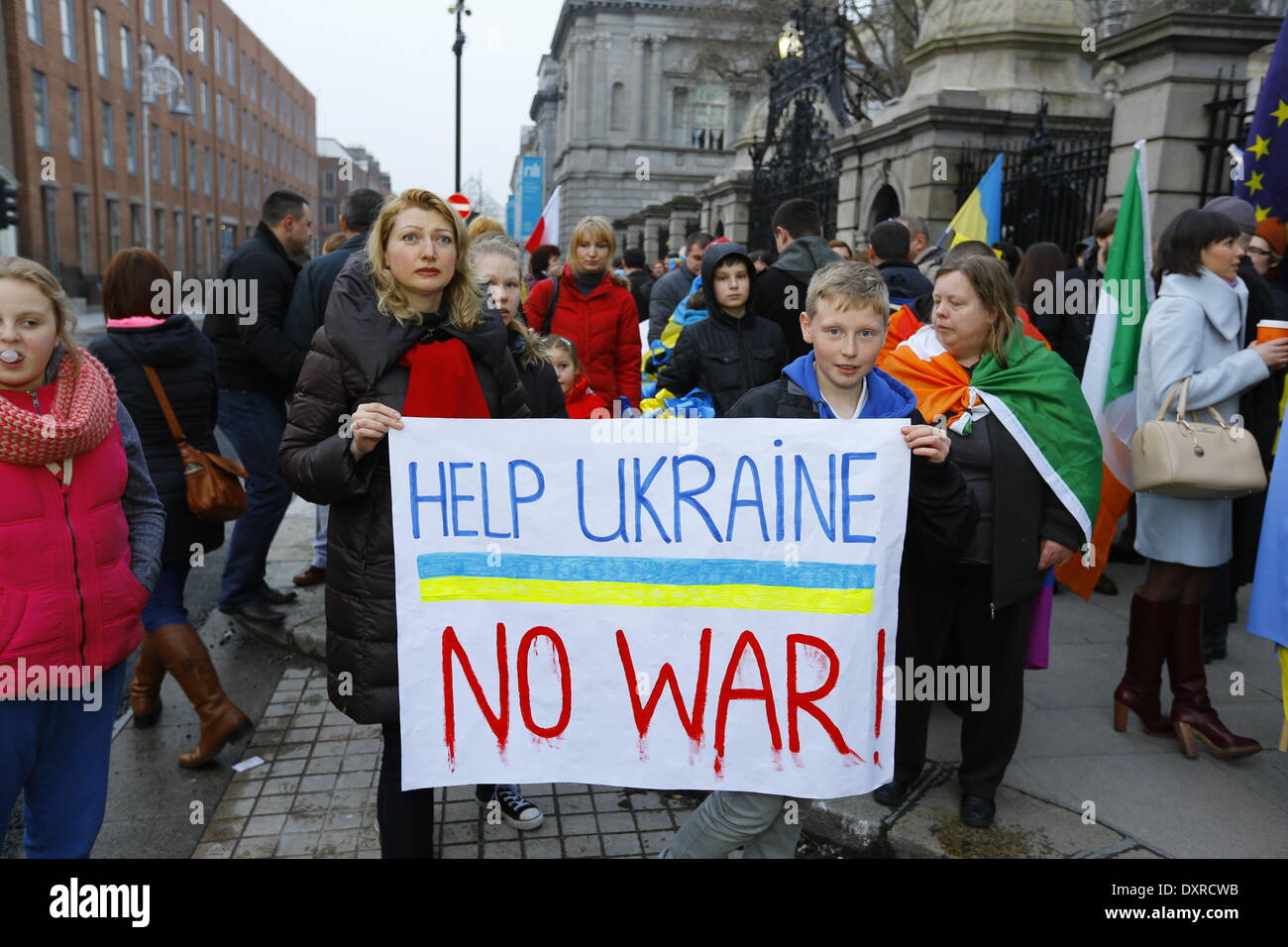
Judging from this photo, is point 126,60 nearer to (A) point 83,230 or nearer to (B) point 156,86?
(A) point 83,230

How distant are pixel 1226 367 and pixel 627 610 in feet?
8.49

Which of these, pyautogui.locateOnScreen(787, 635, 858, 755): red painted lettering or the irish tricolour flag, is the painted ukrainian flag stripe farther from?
the irish tricolour flag

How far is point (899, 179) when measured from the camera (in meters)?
11.2

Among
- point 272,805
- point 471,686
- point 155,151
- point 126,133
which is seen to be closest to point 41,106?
point 126,133

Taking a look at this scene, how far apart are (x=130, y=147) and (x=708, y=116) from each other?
31124 millimetres

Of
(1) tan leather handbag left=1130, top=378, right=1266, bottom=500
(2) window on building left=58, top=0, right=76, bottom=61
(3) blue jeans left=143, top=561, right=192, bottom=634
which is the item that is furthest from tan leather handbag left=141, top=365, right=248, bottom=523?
(2) window on building left=58, top=0, right=76, bottom=61

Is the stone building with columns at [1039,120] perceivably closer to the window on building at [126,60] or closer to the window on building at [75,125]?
the window on building at [75,125]

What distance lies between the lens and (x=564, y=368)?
459 cm

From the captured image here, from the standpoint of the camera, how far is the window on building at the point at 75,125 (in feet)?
124

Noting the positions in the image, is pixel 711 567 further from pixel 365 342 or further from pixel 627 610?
pixel 365 342

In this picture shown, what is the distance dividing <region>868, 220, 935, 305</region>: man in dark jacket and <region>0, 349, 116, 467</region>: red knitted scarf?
3894 mm

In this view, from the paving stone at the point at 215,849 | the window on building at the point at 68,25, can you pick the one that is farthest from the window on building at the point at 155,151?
the paving stone at the point at 215,849

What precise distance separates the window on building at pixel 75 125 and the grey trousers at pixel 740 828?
42816mm
